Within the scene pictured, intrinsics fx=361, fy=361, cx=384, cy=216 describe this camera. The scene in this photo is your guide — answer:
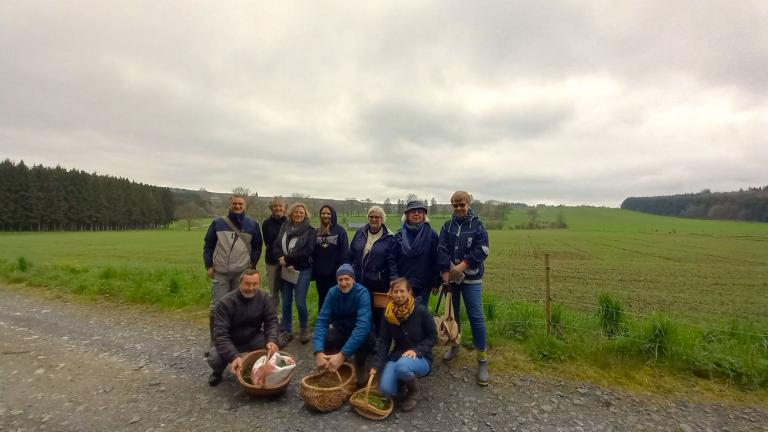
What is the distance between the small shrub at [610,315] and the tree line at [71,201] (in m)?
77.4

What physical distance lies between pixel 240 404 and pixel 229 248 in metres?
2.19

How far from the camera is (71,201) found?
61531mm

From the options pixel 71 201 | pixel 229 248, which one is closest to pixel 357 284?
pixel 229 248

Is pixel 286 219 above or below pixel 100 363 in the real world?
A: above

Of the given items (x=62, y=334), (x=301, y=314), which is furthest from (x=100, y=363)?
(x=301, y=314)

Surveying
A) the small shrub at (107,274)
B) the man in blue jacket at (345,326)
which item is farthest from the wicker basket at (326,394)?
the small shrub at (107,274)

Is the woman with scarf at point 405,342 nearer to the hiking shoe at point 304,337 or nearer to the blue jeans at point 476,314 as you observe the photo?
the blue jeans at point 476,314

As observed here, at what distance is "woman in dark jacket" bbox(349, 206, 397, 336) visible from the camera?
15.3ft

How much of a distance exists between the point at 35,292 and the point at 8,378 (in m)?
6.18

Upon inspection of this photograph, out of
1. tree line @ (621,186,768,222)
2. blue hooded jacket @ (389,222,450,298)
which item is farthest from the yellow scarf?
tree line @ (621,186,768,222)

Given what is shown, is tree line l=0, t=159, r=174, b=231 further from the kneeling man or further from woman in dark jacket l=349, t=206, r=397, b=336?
woman in dark jacket l=349, t=206, r=397, b=336

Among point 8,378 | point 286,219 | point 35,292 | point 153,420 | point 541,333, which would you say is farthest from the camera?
point 35,292

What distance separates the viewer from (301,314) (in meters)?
5.36

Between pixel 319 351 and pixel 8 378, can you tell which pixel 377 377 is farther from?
pixel 8 378
